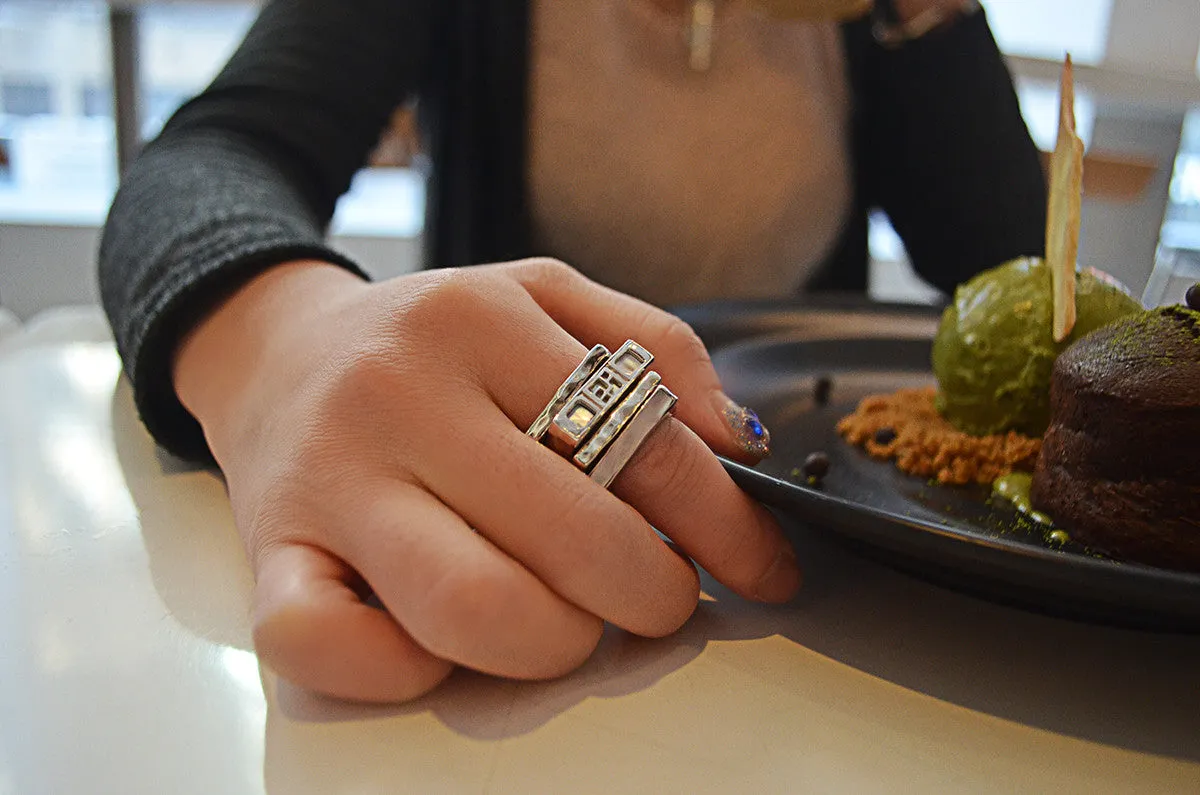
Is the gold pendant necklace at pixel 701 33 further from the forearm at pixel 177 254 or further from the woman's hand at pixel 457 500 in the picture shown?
the woman's hand at pixel 457 500

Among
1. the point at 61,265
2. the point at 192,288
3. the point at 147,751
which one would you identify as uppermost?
the point at 192,288

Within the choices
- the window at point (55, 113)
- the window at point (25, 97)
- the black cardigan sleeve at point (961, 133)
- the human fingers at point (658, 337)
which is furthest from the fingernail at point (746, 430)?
the window at point (25, 97)

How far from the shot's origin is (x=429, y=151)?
4.05 ft

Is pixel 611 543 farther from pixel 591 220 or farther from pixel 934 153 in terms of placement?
pixel 934 153

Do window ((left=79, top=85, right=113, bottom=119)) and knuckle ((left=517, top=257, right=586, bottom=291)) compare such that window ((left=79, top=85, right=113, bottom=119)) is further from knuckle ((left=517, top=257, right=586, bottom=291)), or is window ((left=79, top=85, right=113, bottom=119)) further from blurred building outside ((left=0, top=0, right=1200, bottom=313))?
knuckle ((left=517, top=257, right=586, bottom=291))

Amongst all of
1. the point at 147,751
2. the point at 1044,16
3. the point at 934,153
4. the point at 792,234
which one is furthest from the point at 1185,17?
the point at 147,751

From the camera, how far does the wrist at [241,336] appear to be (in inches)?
19.7

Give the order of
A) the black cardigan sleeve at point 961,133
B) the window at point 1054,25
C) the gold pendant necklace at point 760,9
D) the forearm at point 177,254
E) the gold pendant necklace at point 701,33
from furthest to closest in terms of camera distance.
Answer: the window at point 1054,25 < the black cardigan sleeve at point 961,133 < the gold pendant necklace at point 701,33 < the gold pendant necklace at point 760,9 < the forearm at point 177,254

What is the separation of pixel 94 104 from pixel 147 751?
7.65 ft

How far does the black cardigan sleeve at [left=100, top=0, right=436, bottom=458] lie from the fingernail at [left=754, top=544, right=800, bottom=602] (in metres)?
0.35

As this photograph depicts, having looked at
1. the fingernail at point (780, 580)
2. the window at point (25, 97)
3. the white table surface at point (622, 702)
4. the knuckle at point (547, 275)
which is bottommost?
the white table surface at point (622, 702)

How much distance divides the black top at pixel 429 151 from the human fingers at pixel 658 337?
0.60ft

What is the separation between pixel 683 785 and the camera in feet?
1.11

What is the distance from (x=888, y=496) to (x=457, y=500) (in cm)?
30
